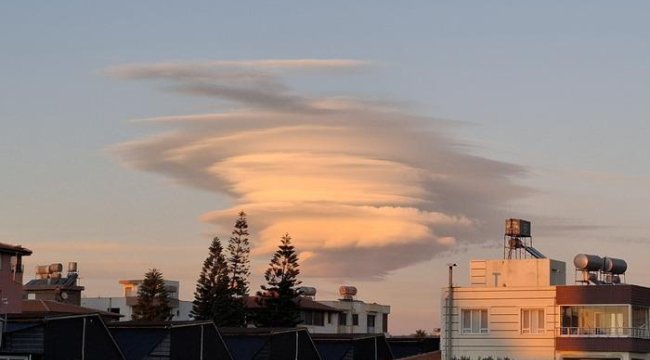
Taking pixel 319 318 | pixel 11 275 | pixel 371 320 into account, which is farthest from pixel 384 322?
pixel 11 275

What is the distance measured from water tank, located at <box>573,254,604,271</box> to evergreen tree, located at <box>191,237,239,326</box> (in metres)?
47.1

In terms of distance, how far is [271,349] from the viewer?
78188mm

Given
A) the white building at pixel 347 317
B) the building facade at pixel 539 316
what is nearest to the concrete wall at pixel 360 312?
the white building at pixel 347 317

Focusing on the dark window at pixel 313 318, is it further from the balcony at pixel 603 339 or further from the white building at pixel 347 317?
the balcony at pixel 603 339

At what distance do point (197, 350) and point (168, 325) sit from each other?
2.88 metres

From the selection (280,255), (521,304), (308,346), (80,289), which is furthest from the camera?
(80,289)

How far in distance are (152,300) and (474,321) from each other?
57.1 metres

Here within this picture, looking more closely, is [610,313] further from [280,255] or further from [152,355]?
[280,255]

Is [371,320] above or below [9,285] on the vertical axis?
above

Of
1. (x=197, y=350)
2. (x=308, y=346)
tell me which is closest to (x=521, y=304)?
(x=308, y=346)

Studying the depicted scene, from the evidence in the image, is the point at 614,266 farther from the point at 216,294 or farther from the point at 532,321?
the point at 216,294

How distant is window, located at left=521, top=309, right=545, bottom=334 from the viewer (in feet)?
249

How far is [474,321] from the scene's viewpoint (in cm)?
7812

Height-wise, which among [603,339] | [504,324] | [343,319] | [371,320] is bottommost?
[603,339]
